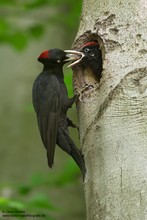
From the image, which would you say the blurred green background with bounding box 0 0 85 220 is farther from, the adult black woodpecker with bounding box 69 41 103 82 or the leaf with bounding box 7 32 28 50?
the adult black woodpecker with bounding box 69 41 103 82

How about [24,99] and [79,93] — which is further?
[24,99]

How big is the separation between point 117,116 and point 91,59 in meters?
1.14

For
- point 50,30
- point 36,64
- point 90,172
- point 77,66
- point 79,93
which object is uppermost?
point 50,30

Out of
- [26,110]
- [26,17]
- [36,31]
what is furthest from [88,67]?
[26,17]

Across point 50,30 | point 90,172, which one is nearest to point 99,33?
point 90,172

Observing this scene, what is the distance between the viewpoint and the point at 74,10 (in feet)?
21.0

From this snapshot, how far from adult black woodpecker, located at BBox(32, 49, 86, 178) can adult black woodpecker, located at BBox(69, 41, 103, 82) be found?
0.05 m

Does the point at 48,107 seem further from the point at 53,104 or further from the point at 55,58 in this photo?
the point at 55,58

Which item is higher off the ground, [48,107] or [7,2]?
[7,2]

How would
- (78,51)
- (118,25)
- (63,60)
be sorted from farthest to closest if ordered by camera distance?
1. (63,60)
2. (78,51)
3. (118,25)

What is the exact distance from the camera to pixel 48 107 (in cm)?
425

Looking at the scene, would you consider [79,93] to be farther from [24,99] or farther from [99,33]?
[24,99]

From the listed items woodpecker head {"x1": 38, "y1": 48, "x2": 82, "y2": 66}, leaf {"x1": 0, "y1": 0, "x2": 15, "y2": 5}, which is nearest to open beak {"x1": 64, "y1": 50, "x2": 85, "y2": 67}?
woodpecker head {"x1": 38, "y1": 48, "x2": 82, "y2": 66}

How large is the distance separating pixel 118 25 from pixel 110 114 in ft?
2.01
